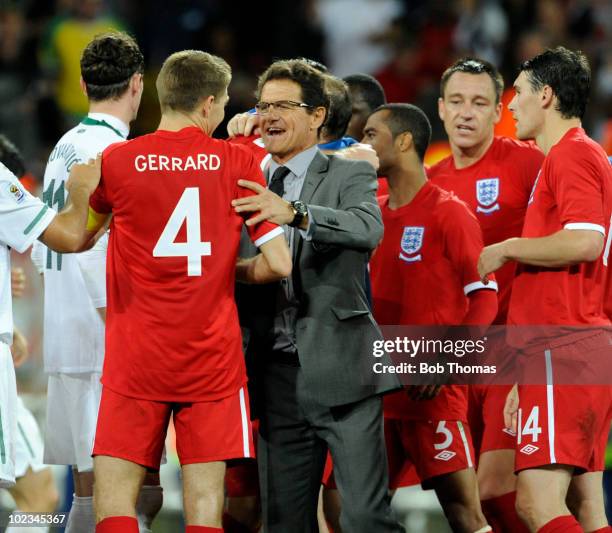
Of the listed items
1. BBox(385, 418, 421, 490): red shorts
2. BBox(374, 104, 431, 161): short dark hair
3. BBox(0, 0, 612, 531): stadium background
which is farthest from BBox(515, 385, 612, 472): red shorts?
BBox(0, 0, 612, 531): stadium background

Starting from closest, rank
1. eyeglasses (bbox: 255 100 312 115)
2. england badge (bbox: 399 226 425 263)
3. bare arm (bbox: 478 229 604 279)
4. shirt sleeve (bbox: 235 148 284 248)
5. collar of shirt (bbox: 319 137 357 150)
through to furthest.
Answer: shirt sleeve (bbox: 235 148 284 248) → bare arm (bbox: 478 229 604 279) → eyeglasses (bbox: 255 100 312 115) → collar of shirt (bbox: 319 137 357 150) → england badge (bbox: 399 226 425 263)

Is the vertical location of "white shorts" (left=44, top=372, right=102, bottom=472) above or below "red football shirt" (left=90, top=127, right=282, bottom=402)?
below

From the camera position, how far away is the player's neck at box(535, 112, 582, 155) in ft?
17.0

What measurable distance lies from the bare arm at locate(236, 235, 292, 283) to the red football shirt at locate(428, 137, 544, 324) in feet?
5.73

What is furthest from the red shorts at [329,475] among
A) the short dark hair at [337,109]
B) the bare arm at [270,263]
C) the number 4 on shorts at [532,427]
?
the short dark hair at [337,109]

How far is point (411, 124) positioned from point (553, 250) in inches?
54.3

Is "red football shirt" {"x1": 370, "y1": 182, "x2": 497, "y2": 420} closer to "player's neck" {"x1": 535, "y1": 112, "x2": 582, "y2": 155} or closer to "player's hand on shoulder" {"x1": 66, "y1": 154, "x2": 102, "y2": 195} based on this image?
"player's neck" {"x1": 535, "y1": 112, "x2": 582, "y2": 155}

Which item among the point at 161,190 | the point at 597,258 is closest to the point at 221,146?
the point at 161,190

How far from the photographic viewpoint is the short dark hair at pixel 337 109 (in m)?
5.35

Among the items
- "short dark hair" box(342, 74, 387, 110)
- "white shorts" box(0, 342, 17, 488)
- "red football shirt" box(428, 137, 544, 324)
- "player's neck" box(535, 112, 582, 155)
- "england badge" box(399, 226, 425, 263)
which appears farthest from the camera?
"short dark hair" box(342, 74, 387, 110)

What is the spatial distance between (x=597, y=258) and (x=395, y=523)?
1.40m

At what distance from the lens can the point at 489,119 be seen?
6.16 metres

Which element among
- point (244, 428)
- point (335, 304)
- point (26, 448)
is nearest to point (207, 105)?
point (335, 304)

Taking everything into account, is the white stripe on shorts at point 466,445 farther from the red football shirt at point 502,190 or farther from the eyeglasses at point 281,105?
the eyeglasses at point 281,105
